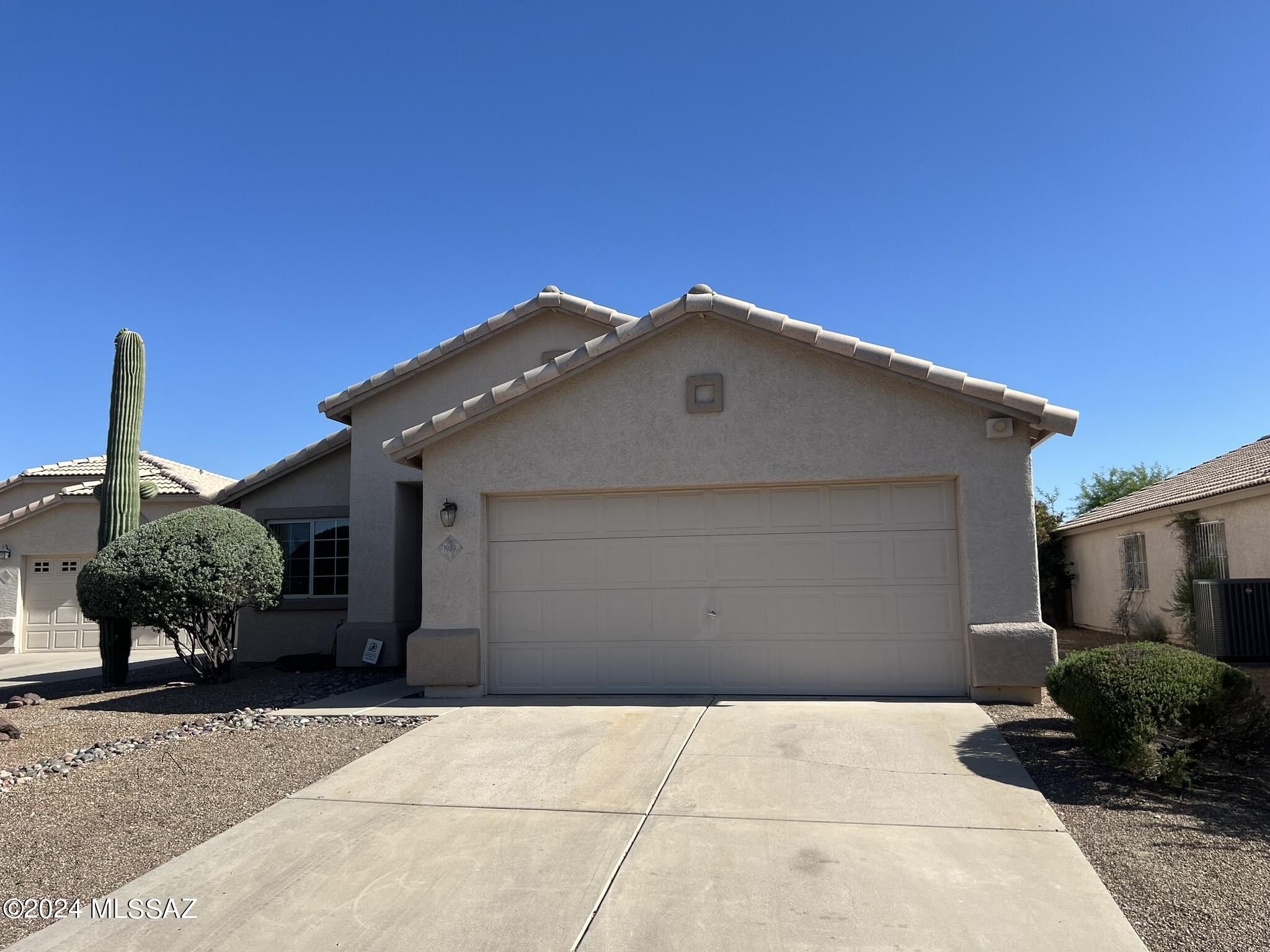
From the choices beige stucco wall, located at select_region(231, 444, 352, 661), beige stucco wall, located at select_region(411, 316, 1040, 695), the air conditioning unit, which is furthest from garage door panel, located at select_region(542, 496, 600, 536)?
the air conditioning unit

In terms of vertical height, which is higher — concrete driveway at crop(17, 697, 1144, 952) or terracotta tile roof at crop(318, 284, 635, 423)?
terracotta tile roof at crop(318, 284, 635, 423)

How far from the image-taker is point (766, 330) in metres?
9.54

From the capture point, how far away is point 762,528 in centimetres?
985

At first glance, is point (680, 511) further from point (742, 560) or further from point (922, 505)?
point (922, 505)

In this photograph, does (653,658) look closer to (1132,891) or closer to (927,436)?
(927,436)

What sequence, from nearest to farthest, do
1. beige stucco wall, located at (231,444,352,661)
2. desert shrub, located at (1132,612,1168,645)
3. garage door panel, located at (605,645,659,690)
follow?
garage door panel, located at (605,645,659,690), beige stucco wall, located at (231,444,352,661), desert shrub, located at (1132,612,1168,645)

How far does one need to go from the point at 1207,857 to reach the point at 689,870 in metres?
2.80

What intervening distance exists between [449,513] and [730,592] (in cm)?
333

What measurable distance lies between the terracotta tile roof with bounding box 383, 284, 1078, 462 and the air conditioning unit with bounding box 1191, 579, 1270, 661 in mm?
5318

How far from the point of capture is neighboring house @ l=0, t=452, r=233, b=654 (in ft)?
63.2

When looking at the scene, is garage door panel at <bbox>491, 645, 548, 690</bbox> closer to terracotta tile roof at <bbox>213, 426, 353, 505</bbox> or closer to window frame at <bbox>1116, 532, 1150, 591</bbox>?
terracotta tile roof at <bbox>213, 426, 353, 505</bbox>

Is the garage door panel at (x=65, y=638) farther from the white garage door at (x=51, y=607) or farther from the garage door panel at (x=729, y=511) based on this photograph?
the garage door panel at (x=729, y=511)

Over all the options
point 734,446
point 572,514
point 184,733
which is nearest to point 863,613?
point 734,446

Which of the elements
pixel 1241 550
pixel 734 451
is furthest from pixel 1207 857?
pixel 1241 550
